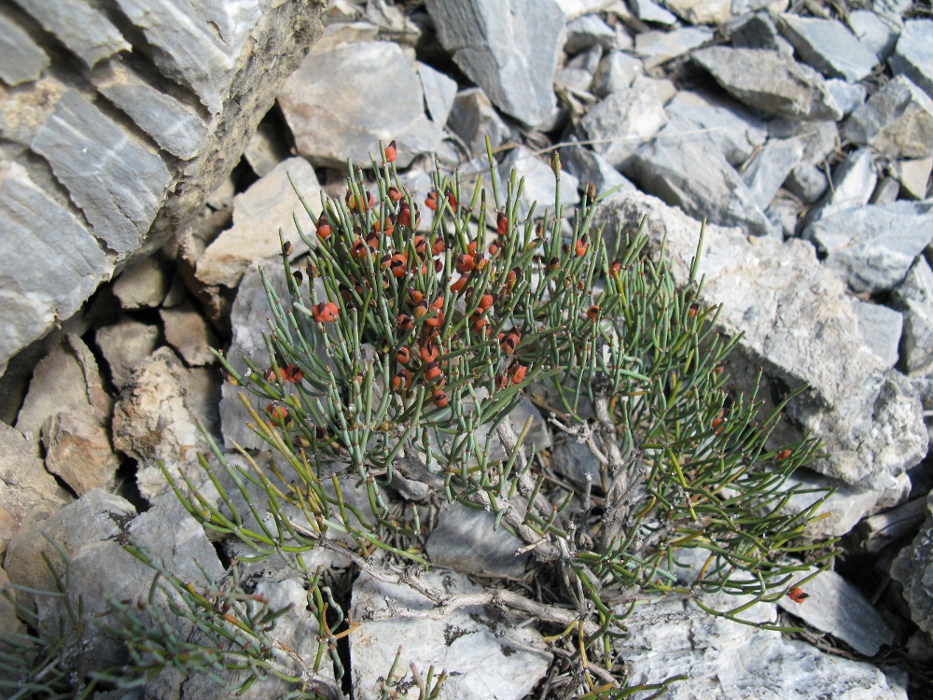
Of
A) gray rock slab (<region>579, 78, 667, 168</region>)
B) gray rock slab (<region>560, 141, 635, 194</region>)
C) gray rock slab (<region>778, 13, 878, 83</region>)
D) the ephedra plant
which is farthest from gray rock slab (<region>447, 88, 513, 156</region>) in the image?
gray rock slab (<region>778, 13, 878, 83</region>)

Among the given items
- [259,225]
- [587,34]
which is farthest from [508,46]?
[259,225]

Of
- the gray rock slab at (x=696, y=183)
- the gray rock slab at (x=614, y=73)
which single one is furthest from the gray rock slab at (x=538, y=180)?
the gray rock slab at (x=614, y=73)

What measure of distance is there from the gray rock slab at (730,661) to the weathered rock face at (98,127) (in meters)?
2.36

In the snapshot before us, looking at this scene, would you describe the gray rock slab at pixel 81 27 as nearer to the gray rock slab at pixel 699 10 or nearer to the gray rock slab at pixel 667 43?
the gray rock slab at pixel 667 43

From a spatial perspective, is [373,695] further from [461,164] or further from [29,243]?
[461,164]

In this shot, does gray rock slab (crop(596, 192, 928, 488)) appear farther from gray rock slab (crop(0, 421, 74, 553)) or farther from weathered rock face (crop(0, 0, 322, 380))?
gray rock slab (crop(0, 421, 74, 553))

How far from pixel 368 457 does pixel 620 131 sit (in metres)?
2.68

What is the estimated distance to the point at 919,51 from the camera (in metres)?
4.61

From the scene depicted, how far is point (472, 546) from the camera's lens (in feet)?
9.27

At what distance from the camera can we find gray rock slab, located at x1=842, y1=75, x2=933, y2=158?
430 centimetres

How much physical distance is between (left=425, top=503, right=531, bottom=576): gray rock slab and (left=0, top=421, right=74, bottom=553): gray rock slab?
1453mm

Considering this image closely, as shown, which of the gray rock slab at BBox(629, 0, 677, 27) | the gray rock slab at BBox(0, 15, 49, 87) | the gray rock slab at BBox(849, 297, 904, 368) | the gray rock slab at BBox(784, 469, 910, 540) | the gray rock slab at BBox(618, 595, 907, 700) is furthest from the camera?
the gray rock slab at BBox(629, 0, 677, 27)

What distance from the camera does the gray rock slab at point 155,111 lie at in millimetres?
2252

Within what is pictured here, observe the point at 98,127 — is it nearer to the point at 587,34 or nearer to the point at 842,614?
the point at 587,34
